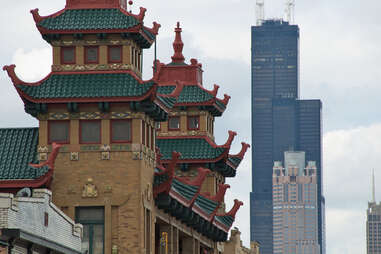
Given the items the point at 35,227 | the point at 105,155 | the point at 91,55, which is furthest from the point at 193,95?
the point at 35,227

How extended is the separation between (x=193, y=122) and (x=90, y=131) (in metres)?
30.2

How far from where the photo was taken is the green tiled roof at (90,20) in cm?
8762

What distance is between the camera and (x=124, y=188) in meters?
85.0

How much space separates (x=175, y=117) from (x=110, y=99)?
97.3 ft

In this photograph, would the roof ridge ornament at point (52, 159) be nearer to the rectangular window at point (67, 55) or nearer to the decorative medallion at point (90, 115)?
the decorative medallion at point (90, 115)

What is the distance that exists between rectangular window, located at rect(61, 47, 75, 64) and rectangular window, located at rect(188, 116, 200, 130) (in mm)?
27862

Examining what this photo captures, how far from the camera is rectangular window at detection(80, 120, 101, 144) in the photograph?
8594cm

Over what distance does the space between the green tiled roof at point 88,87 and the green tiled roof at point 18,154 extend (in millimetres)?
2823

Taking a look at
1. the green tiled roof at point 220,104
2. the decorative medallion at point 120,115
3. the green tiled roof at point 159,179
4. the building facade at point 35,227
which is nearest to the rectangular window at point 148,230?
the green tiled roof at point 159,179

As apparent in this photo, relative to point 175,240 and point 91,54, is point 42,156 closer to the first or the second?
point 91,54

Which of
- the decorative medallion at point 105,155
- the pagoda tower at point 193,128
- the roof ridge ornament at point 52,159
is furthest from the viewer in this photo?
the pagoda tower at point 193,128

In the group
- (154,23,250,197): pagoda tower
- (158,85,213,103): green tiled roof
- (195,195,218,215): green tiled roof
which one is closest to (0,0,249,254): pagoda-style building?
(195,195,218,215): green tiled roof

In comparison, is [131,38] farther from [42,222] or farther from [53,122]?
[42,222]

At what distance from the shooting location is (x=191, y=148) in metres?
114
